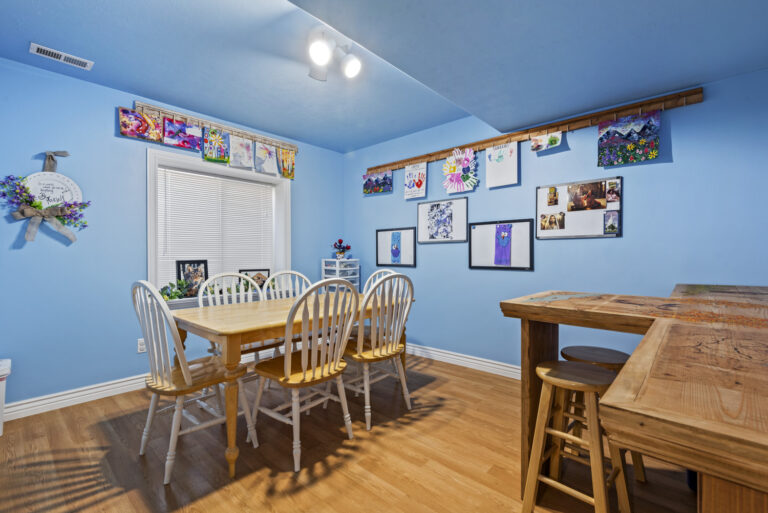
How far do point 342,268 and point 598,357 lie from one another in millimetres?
2820

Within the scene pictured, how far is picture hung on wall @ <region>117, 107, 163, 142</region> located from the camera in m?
2.74

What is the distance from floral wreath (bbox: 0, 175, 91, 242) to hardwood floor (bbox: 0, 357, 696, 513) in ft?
4.29

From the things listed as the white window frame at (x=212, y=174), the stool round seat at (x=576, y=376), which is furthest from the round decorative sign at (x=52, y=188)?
the stool round seat at (x=576, y=376)

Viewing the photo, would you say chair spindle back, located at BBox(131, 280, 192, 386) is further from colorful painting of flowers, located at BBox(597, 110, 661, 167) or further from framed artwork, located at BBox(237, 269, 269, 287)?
colorful painting of flowers, located at BBox(597, 110, 661, 167)

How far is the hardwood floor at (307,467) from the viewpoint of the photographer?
1.51 metres

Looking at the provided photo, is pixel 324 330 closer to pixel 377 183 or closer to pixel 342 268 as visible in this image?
pixel 342 268

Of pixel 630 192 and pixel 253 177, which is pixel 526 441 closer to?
pixel 630 192

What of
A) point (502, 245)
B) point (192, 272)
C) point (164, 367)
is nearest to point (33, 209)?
point (192, 272)

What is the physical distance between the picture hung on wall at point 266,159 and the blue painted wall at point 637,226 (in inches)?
63.3

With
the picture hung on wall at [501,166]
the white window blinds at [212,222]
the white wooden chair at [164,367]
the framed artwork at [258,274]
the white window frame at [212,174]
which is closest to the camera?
the white wooden chair at [164,367]

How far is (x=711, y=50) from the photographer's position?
1838 millimetres

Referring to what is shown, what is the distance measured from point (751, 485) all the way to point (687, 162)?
2.62 metres

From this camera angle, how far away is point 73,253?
2545 mm

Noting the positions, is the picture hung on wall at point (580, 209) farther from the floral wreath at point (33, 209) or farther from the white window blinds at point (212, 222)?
the floral wreath at point (33, 209)
